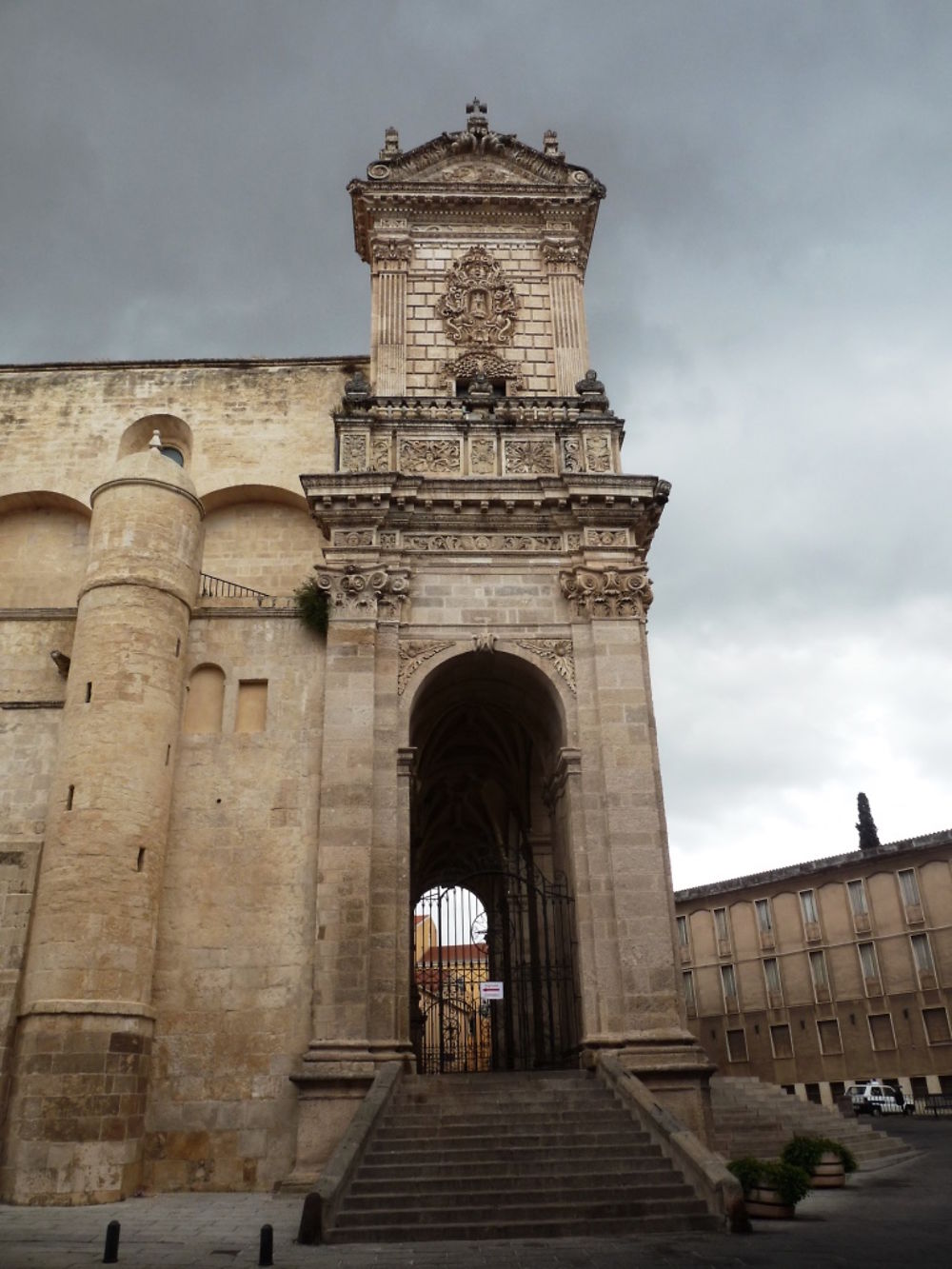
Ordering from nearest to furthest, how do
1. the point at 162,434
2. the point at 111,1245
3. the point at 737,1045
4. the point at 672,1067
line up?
the point at 111,1245 < the point at 672,1067 < the point at 162,434 < the point at 737,1045

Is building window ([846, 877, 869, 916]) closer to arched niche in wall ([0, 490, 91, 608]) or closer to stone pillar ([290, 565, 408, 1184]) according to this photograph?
stone pillar ([290, 565, 408, 1184])

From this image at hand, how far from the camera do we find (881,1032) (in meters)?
39.7

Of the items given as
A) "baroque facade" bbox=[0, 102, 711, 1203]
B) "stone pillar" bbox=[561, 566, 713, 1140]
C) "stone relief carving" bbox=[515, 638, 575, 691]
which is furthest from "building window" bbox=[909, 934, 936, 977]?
"stone relief carving" bbox=[515, 638, 575, 691]

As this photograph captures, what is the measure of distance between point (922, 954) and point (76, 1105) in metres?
34.5

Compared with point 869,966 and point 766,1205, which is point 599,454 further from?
point 869,966

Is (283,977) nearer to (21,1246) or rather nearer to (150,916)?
(150,916)

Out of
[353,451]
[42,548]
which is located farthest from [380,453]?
[42,548]

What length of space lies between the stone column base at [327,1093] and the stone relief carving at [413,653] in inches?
249

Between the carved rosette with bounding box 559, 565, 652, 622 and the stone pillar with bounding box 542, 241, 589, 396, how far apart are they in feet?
18.8

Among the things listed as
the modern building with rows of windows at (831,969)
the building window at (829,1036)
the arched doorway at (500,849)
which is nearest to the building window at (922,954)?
the modern building with rows of windows at (831,969)

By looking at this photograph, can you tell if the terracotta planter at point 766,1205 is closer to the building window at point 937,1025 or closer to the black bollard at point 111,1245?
the black bollard at point 111,1245

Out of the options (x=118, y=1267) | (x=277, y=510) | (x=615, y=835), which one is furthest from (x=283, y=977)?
(x=277, y=510)

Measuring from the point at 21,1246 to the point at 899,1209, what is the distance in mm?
10544

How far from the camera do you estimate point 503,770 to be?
85.8ft
